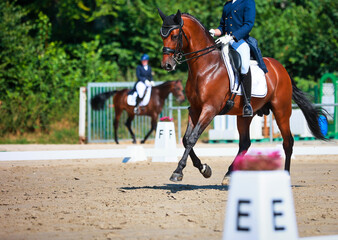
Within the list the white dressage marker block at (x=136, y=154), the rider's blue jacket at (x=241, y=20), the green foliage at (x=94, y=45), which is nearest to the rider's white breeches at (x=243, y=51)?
the rider's blue jacket at (x=241, y=20)

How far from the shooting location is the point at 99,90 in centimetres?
2061

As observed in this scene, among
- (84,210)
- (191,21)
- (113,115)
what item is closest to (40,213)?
(84,210)

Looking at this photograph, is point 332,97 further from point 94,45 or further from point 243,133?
point 243,133

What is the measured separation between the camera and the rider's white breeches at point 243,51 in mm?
8164

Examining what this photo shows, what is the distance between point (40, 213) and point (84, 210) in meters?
0.47

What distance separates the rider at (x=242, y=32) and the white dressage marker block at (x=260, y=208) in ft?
15.3

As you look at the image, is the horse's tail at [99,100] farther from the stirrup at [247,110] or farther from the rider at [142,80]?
the stirrup at [247,110]

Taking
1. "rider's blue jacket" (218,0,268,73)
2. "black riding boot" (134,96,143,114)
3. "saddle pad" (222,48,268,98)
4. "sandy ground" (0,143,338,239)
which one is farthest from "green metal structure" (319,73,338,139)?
"rider's blue jacket" (218,0,268,73)

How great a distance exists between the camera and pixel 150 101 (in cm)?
1973

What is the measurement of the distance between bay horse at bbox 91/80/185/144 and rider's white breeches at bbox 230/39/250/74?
450 inches

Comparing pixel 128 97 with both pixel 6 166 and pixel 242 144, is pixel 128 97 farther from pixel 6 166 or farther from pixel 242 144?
pixel 242 144

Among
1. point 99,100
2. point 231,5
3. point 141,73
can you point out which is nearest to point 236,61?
point 231,5

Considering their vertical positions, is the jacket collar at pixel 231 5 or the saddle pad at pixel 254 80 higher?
the jacket collar at pixel 231 5

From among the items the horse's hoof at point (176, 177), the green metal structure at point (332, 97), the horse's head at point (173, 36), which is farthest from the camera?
the green metal structure at point (332, 97)
